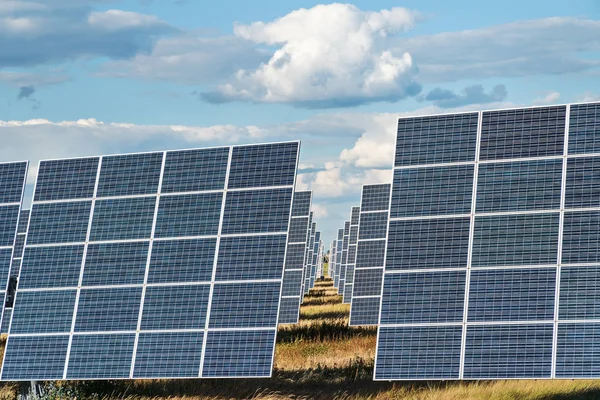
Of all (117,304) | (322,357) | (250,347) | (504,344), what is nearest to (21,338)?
(117,304)

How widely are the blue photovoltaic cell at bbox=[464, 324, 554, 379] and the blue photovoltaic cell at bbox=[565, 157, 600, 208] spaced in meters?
2.80

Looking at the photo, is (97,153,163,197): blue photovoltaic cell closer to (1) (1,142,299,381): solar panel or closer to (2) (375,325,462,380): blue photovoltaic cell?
(1) (1,142,299,381): solar panel

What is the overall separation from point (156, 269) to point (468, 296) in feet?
24.5

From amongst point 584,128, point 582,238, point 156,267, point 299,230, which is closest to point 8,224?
point 156,267

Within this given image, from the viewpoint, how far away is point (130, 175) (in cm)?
2372

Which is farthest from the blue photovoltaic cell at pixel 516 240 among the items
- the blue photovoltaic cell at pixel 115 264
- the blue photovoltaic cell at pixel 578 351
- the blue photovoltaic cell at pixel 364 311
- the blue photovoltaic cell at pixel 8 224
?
the blue photovoltaic cell at pixel 364 311

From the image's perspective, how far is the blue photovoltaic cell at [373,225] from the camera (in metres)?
37.9

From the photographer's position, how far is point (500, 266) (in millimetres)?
20078

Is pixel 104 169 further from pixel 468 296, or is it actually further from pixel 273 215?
pixel 468 296

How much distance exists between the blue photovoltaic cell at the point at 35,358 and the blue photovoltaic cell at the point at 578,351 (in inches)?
450

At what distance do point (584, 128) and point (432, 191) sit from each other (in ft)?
11.8

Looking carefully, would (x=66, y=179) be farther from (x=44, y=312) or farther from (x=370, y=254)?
(x=370, y=254)

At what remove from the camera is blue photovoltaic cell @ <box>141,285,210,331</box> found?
69.7 feet

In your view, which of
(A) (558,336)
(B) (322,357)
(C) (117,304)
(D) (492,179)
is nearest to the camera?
(A) (558,336)
